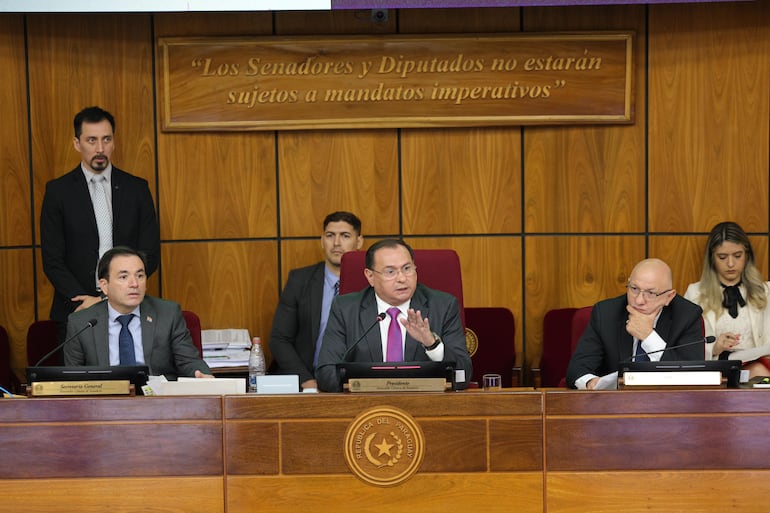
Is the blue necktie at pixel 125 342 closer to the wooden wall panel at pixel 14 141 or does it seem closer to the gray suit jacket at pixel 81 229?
the gray suit jacket at pixel 81 229

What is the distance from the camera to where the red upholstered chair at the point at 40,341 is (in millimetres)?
5457

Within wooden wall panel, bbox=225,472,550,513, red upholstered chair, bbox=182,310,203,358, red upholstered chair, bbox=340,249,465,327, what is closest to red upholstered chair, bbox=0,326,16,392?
red upholstered chair, bbox=182,310,203,358

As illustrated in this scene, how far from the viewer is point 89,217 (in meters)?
5.14

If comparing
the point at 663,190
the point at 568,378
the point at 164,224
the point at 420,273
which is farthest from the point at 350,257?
the point at 663,190

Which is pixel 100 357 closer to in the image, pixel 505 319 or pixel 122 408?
Answer: pixel 122 408

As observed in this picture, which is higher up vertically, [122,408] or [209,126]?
[209,126]

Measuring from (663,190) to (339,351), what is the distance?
8.28 ft

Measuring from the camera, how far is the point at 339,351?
3.95 meters

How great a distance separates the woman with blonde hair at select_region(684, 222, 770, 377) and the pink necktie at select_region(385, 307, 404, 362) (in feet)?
5.86

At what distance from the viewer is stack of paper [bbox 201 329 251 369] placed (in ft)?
16.9

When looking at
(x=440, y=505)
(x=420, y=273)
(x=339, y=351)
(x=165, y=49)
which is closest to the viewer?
(x=440, y=505)

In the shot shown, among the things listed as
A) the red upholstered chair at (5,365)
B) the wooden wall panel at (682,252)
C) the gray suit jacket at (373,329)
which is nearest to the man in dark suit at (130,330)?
the gray suit jacket at (373,329)

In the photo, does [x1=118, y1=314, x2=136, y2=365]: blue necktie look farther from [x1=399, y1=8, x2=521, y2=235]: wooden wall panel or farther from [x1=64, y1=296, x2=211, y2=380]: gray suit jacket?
[x1=399, y1=8, x2=521, y2=235]: wooden wall panel

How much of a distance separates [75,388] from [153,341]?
0.86m
